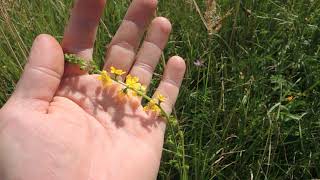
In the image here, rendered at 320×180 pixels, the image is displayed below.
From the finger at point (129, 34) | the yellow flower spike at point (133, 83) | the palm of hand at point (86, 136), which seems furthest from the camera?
the finger at point (129, 34)

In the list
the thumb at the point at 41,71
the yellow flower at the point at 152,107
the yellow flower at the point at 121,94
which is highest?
the thumb at the point at 41,71

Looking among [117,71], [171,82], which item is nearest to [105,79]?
[117,71]

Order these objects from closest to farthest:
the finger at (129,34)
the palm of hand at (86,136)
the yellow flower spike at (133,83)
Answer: the palm of hand at (86,136)
the yellow flower spike at (133,83)
the finger at (129,34)

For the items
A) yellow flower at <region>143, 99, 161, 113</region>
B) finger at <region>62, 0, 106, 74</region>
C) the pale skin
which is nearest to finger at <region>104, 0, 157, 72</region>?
the pale skin

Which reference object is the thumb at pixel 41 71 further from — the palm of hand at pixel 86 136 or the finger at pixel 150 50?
the finger at pixel 150 50

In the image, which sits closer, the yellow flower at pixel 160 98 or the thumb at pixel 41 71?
the thumb at pixel 41 71

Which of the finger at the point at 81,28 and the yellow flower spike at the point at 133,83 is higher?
the finger at the point at 81,28

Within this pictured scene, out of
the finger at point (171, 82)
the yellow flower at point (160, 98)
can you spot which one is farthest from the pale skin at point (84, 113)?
the yellow flower at point (160, 98)
